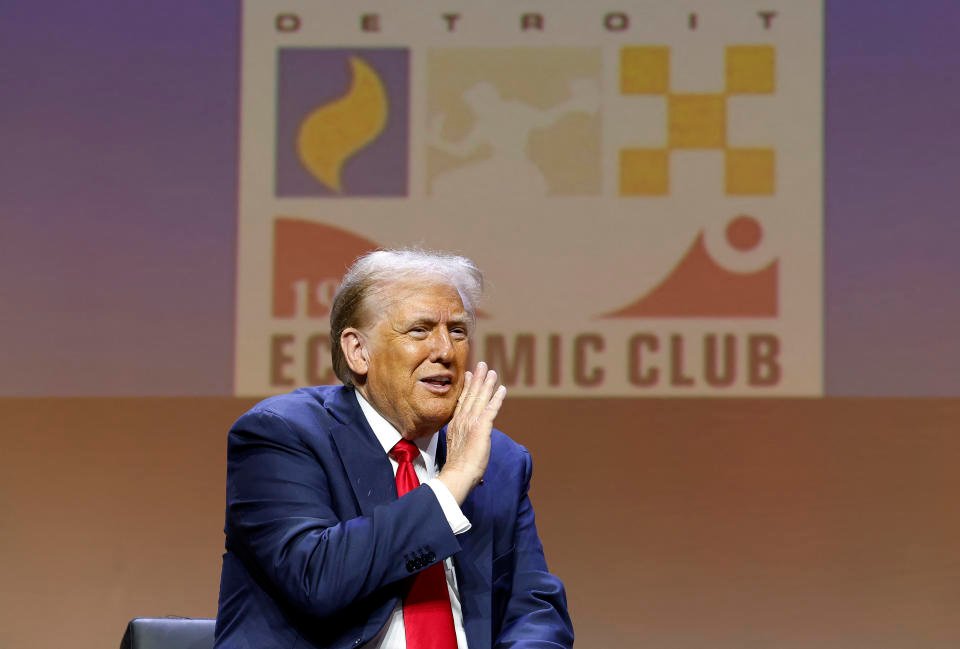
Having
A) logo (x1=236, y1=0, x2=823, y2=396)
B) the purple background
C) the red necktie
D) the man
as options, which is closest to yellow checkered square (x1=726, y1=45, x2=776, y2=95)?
logo (x1=236, y1=0, x2=823, y2=396)

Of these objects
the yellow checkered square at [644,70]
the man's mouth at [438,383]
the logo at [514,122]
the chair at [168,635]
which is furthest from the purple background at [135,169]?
the man's mouth at [438,383]

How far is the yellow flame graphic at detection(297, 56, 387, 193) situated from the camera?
135 inches

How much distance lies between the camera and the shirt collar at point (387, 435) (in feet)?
6.57

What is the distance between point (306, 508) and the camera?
182 cm

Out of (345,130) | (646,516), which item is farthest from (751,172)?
(345,130)

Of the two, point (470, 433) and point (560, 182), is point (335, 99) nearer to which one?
point (560, 182)

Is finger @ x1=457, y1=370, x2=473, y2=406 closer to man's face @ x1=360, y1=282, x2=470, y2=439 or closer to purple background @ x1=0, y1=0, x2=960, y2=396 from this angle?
man's face @ x1=360, y1=282, x2=470, y2=439

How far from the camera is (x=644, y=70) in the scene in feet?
11.1

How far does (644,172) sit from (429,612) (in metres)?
1.80

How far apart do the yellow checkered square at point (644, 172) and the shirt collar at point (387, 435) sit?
4.87 ft

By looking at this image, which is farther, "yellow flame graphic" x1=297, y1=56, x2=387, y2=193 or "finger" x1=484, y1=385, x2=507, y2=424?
"yellow flame graphic" x1=297, y1=56, x2=387, y2=193

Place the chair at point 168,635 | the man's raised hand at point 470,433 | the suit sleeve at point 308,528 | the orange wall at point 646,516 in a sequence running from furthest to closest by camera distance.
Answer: the orange wall at point 646,516
the chair at point 168,635
the man's raised hand at point 470,433
the suit sleeve at point 308,528

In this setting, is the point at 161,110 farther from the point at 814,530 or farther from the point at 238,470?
the point at 814,530

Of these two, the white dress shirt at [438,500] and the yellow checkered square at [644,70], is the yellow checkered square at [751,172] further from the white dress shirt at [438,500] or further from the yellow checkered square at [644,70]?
the white dress shirt at [438,500]
